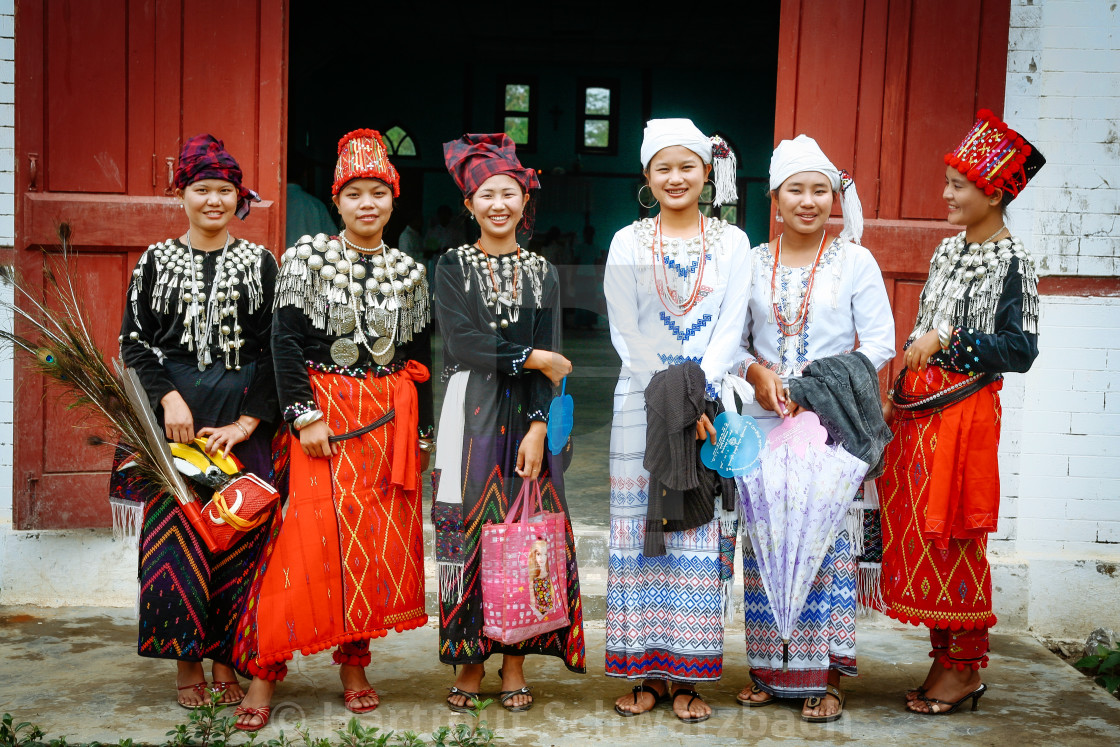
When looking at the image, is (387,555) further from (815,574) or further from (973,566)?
(973,566)

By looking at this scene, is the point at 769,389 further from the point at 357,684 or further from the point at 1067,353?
the point at 1067,353

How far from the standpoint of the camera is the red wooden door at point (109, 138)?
4555 millimetres

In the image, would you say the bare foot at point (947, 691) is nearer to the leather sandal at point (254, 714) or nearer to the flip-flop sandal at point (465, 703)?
the flip-flop sandal at point (465, 703)

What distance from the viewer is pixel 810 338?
355 centimetres

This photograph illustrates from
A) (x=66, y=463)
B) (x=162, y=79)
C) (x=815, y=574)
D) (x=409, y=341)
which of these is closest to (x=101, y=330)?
(x=66, y=463)

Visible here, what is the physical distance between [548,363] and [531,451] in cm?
30

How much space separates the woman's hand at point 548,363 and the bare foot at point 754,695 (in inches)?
52.0

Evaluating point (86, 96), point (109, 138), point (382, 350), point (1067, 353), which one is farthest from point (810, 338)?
point (86, 96)

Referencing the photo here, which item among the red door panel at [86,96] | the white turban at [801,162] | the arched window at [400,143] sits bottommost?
the white turban at [801,162]

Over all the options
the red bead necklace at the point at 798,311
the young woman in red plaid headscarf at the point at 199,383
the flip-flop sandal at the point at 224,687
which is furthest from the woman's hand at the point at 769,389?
the flip-flop sandal at the point at 224,687

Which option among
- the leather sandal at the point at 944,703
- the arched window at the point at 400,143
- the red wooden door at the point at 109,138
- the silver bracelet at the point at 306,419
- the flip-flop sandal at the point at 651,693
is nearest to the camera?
the silver bracelet at the point at 306,419

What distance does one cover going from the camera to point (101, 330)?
4668 millimetres

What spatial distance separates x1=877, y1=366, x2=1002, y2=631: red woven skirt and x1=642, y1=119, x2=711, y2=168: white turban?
1099 millimetres

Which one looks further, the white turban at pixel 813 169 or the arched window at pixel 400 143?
the arched window at pixel 400 143
